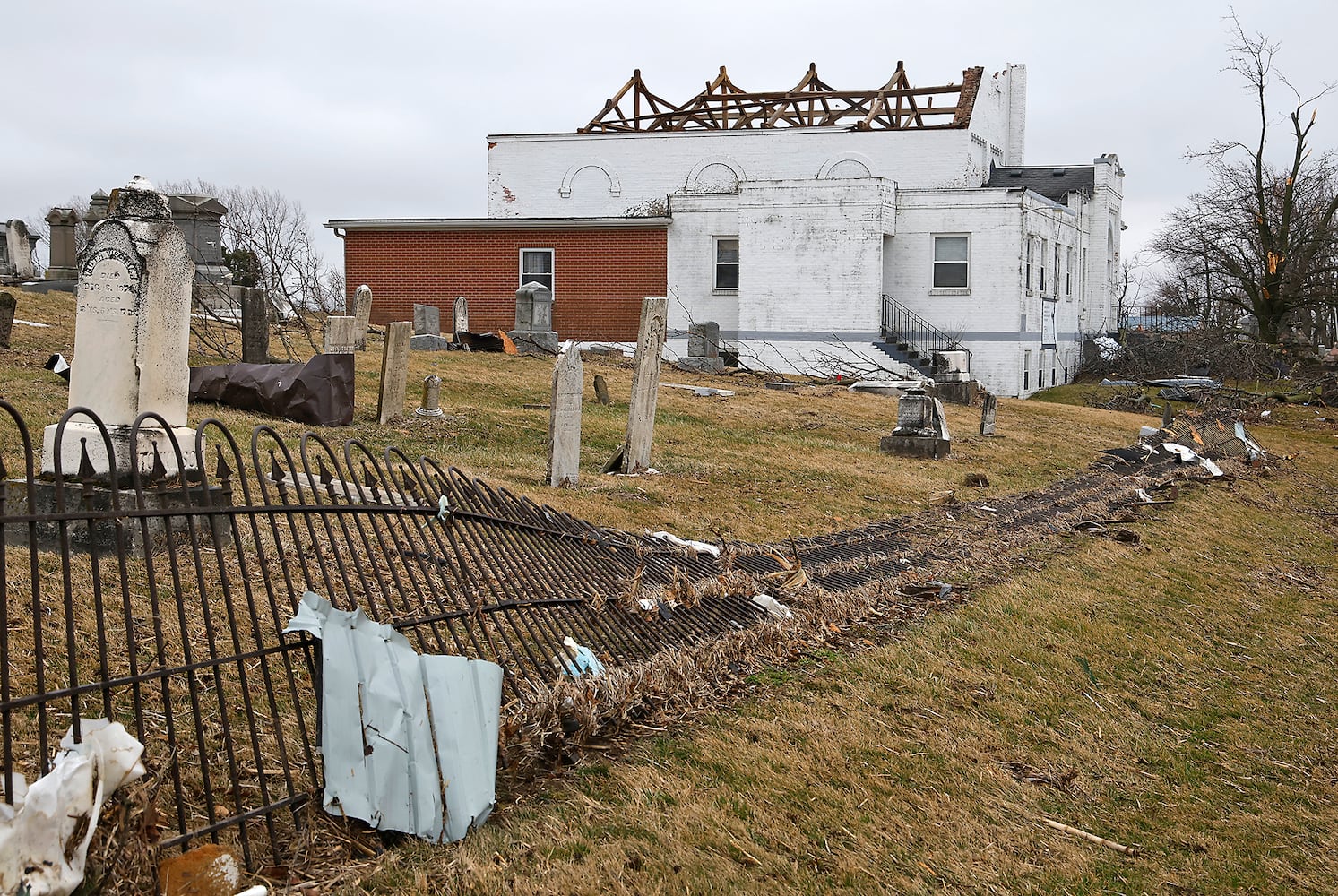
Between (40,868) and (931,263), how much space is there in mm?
30428

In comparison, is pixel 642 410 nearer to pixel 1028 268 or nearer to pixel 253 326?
pixel 253 326

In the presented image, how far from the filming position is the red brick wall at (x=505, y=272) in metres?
31.8

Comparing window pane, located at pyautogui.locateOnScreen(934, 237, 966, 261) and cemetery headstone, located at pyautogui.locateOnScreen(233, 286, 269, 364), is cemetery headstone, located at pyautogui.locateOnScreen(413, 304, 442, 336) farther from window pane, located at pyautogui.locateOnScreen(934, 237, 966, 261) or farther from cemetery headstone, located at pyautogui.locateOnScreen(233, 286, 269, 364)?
window pane, located at pyautogui.locateOnScreen(934, 237, 966, 261)

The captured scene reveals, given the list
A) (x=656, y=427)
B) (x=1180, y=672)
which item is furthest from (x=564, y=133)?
(x=1180, y=672)

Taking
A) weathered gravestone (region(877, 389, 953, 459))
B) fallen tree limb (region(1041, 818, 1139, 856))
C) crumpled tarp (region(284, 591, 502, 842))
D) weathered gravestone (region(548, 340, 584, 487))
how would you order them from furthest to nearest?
1. weathered gravestone (region(877, 389, 953, 459))
2. weathered gravestone (region(548, 340, 584, 487))
3. fallen tree limb (region(1041, 818, 1139, 856))
4. crumpled tarp (region(284, 591, 502, 842))

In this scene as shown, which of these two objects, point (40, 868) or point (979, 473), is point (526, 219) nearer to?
point (979, 473)

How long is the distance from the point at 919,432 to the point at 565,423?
6878mm

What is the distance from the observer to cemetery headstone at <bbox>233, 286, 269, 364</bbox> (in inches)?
601

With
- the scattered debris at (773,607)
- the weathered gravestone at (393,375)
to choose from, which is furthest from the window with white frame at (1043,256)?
the scattered debris at (773,607)

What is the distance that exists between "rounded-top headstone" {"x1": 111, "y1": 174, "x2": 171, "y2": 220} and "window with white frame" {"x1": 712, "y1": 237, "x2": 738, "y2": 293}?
1002 inches

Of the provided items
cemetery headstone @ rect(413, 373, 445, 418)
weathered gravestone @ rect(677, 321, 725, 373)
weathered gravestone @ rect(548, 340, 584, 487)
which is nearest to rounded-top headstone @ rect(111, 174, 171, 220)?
weathered gravestone @ rect(548, 340, 584, 487)

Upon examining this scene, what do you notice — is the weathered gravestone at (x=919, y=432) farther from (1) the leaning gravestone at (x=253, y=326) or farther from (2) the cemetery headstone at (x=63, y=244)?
(2) the cemetery headstone at (x=63, y=244)

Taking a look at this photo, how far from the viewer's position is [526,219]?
3139 centimetres

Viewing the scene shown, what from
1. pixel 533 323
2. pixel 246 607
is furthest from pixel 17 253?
pixel 246 607
